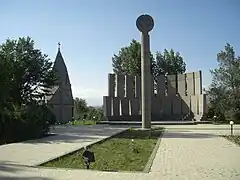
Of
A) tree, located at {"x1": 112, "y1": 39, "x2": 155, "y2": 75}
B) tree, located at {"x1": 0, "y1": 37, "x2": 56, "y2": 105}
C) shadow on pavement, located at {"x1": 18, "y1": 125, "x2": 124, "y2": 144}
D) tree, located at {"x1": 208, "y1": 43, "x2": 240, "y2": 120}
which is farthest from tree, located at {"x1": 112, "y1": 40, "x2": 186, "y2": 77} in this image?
shadow on pavement, located at {"x1": 18, "y1": 125, "x2": 124, "y2": 144}

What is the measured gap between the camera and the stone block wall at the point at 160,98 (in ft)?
166

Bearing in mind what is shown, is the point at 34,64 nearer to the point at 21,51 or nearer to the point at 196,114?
the point at 21,51

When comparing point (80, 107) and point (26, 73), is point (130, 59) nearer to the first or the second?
point (80, 107)

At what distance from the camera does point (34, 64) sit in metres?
34.6

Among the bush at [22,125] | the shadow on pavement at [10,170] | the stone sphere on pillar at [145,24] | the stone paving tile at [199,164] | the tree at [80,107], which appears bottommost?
the stone paving tile at [199,164]

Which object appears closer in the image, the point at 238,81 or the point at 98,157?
the point at 98,157

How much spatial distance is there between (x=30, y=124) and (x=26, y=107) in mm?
1584

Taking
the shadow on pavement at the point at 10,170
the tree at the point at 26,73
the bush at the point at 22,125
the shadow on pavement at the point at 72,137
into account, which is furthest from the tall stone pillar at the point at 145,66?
the shadow on pavement at the point at 10,170

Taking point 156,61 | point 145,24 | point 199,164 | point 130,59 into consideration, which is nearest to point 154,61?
point 156,61

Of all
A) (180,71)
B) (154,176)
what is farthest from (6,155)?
Answer: (180,71)

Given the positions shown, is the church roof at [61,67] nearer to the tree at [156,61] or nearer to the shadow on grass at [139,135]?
the tree at [156,61]

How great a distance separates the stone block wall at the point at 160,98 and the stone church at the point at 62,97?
6480 millimetres

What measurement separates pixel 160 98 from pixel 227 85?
398 inches

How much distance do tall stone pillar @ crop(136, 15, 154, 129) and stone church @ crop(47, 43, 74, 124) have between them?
69.6 ft
